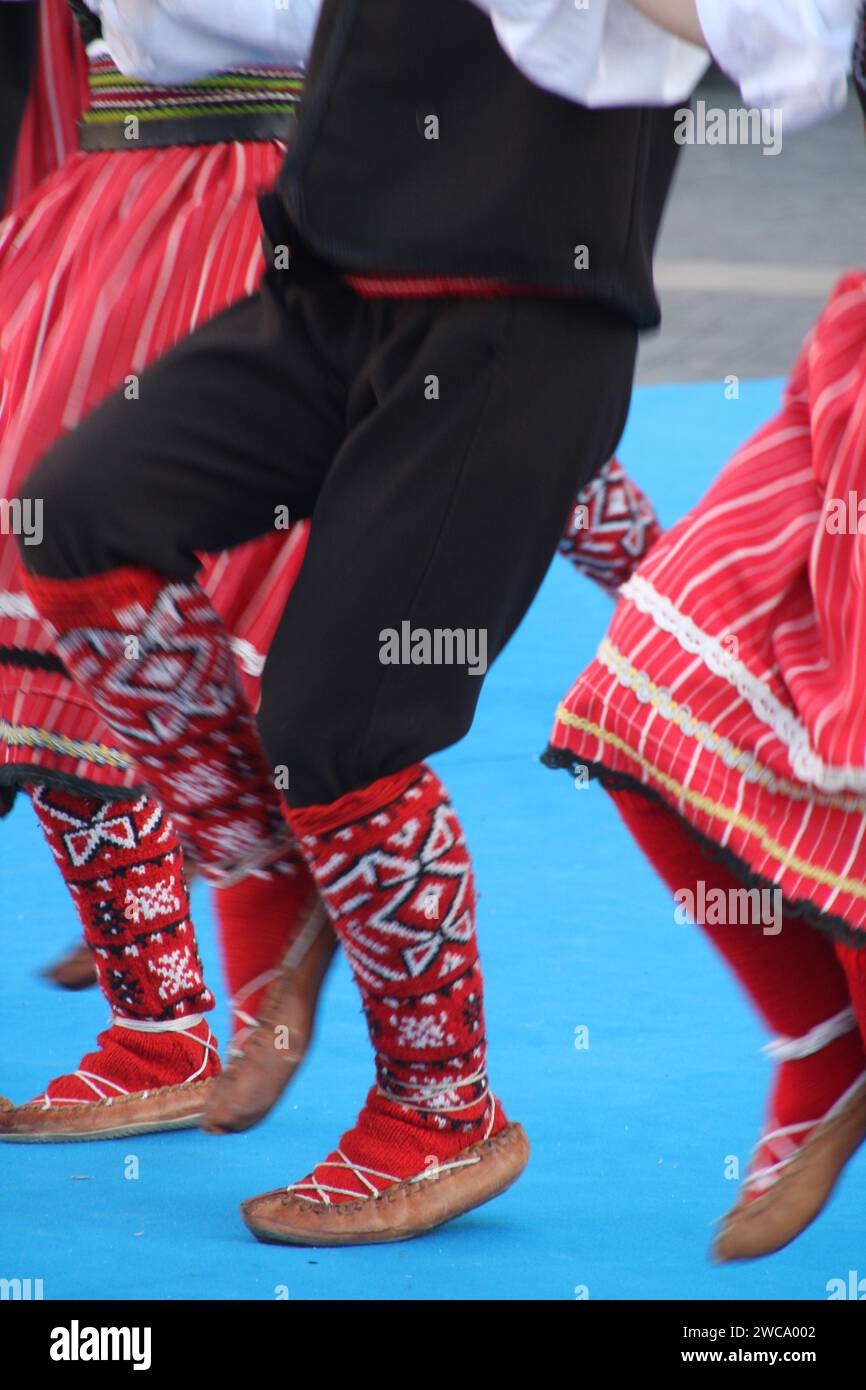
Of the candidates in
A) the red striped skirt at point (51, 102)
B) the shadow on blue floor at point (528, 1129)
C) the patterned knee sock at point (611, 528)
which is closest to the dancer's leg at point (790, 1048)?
the shadow on blue floor at point (528, 1129)

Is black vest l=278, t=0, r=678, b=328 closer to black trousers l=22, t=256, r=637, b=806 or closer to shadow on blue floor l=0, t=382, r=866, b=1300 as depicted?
black trousers l=22, t=256, r=637, b=806

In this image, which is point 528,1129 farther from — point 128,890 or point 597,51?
point 597,51

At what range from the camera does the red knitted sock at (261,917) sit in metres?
2.00

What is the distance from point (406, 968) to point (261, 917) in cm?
18

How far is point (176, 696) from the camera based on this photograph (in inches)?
72.4

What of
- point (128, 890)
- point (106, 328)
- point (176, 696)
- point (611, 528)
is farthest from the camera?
point (611, 528)

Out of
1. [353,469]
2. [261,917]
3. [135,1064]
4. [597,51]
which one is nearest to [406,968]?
[261,917]

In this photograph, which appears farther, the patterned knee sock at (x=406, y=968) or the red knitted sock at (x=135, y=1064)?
the red knitted sock at (x=135, y=1064)

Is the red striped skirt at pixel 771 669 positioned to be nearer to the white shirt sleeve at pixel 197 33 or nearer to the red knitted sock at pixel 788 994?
the red knitted sock at pixel 788 994

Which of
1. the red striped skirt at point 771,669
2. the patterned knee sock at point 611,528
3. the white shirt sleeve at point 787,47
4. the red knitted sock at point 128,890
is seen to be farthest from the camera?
the patterned knee sock at point 611,528

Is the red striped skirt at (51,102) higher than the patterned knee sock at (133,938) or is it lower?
higher

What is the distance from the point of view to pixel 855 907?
5.08 feet

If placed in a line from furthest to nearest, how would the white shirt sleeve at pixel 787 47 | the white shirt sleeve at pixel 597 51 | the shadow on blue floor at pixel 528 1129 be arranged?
the shadow on blue floor at pixel 528 1129 → the white shirt sleeve at pixel 597 51 → the white shirt sleeve at pixel 787 47

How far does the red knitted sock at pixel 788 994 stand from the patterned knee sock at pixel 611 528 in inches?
71.0
